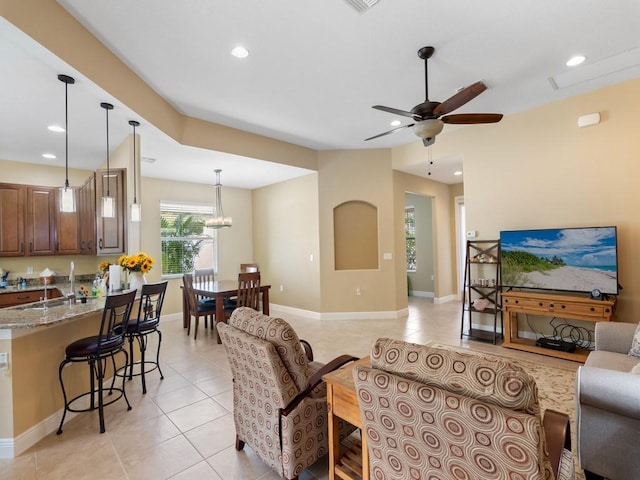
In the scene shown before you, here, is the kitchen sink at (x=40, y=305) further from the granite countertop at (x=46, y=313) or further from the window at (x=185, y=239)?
the window at (x=185, y=239)

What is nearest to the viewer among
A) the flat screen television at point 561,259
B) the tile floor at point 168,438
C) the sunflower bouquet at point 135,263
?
the tile floor at point 168,438

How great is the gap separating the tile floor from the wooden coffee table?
0.33m

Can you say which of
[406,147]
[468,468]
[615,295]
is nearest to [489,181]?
[406,147]

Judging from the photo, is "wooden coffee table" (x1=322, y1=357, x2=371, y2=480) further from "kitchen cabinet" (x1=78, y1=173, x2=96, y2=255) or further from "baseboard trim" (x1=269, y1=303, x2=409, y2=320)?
"kitchen cabinet" (x1=78, y1=173, x2=96, y2=255)

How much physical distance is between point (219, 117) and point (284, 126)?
3.12 ft

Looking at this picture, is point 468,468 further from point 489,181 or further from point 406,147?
point 406,147

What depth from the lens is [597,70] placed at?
3350 millimetres

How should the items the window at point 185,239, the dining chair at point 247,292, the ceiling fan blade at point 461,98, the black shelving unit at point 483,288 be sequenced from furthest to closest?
1. the window at point 185,239
2. the dining chair at point 247,292
3. the black shelving unit at point 483,288
4. the ceiling fan blade at point 461,98

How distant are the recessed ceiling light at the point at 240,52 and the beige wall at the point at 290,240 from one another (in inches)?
131

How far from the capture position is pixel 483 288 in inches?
185

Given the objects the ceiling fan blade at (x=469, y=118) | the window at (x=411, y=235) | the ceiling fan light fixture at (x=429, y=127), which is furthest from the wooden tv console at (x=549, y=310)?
the window at (x=411, y=235)

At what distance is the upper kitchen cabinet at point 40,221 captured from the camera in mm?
4855

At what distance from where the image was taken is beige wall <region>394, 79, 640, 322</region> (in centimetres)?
360

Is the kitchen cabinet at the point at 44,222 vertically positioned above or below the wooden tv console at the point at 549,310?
above
